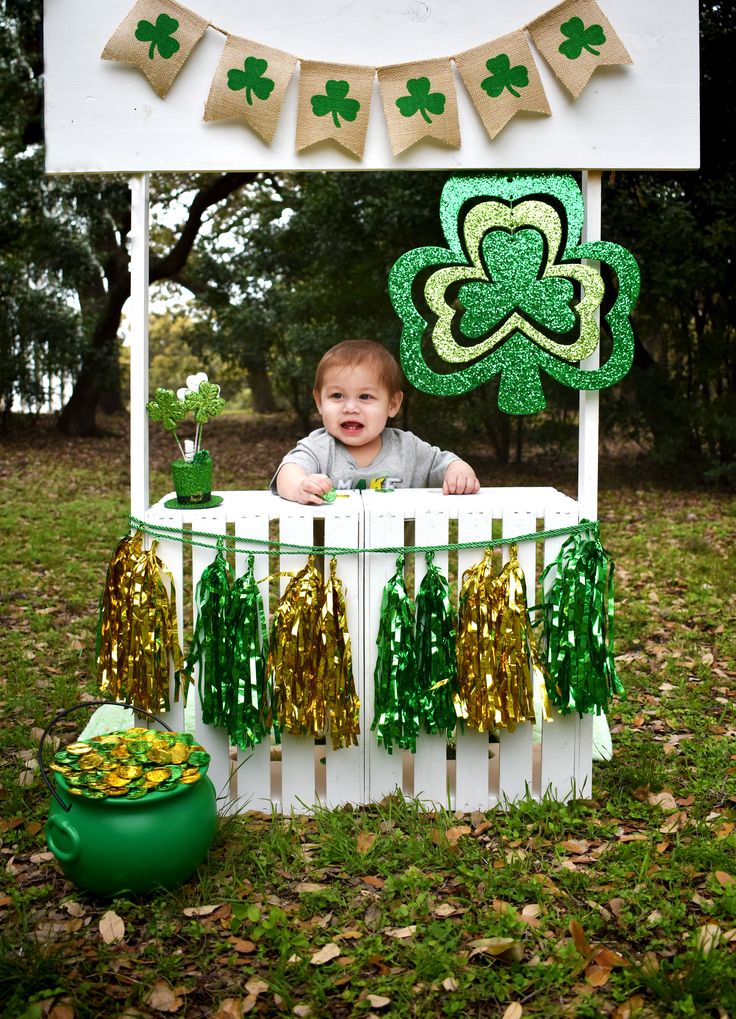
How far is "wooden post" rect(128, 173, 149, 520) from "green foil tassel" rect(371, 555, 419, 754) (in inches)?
32.7

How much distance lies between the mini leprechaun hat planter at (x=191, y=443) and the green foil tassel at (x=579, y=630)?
43.9 inches

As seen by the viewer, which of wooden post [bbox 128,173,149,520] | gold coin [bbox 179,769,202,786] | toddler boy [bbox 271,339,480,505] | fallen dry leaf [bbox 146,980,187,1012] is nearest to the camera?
fallen dry leaf [bbox 146,980,187,1012]

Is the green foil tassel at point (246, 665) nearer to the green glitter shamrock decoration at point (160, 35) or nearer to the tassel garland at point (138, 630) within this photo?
the tassel garland at point (138, 630)

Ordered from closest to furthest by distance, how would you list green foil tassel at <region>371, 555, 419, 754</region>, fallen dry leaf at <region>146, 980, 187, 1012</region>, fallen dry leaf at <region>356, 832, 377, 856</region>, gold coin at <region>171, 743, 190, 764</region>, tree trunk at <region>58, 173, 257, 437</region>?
1. fallen dry leaf at <region>146, 980, 187, 1012</region>
2. gold coin at <region>171, 743, 190, 764</region>
3. fallen dry leaf at <region>356, 832, 377, 856</region>
4. green foil tassel at <region>371, 555, 419, 754</region>
5. tree trunk at <region>58, 173, 257, 437</region>

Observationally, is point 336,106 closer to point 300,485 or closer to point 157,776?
point 300,485

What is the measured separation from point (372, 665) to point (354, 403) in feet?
2.94

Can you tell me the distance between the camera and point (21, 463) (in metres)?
11.4

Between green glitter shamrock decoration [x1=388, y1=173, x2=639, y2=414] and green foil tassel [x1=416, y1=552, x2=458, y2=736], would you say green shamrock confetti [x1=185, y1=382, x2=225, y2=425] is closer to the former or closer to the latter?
green glitter shamrock decoration [x1=388, y1=173, x2=639, y2=414]

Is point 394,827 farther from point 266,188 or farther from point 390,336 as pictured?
point 266,188

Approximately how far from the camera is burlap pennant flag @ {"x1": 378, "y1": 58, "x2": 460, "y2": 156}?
3057mm

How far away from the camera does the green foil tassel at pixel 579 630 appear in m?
3.06

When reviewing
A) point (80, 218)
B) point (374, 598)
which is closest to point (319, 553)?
point (374, 598)

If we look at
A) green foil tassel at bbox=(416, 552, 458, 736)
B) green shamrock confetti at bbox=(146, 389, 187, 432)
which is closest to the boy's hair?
green shamrock confetti at bbox=(146, 389, 187, 432)

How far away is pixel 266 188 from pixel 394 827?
1510 cm
